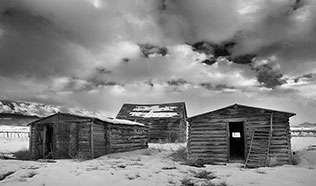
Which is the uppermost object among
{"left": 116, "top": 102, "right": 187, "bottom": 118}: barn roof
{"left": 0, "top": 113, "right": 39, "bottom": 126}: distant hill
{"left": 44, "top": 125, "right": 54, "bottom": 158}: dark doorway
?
Result: {"left": 116, "top": 102, "right": 187, "bottom": 118}: barn roof

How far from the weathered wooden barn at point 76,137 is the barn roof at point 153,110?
13.4 meters

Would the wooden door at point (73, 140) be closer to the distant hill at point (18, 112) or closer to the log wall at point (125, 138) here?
the log wall at point (125, 138)

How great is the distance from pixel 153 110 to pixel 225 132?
67.6 ft

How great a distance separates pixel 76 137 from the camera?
17469 millimetres

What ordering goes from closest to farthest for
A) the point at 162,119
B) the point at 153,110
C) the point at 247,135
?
the point at 247,135 → the point at 162,119 → the point at 153,110

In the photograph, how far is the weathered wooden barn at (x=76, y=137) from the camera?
56.3 ft

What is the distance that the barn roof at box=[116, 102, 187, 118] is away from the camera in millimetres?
33625

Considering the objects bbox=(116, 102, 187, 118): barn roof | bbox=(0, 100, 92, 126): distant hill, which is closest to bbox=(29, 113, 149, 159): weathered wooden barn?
bbox=(116, 102, 187, 118): barn roof

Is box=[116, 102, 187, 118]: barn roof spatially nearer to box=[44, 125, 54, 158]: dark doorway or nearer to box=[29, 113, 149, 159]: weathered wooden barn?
box=[29, 113, 149, 159]: weathered wooden barn

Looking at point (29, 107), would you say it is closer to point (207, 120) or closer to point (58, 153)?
point (58, 153)

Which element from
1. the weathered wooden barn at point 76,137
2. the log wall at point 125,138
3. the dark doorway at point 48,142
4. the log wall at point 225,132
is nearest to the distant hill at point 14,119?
the dark doorway at point 48,142

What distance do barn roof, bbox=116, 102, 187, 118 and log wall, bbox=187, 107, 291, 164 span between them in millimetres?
16511

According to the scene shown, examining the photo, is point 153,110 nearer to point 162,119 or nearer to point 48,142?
point 162,119

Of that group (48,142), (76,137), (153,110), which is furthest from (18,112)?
(76,137)
